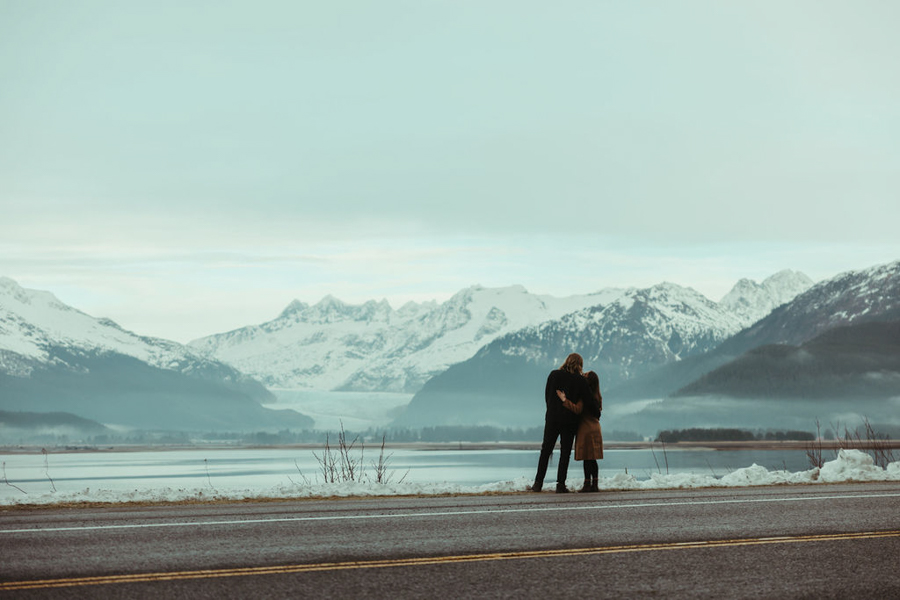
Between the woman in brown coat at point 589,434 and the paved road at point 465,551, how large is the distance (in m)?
3.71

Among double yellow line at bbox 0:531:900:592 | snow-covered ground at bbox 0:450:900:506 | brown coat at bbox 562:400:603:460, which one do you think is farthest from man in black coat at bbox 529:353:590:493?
double yellow line at bbox 0:531:900:592

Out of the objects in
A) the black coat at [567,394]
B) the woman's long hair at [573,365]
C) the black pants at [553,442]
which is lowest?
the black pants at [553,442]

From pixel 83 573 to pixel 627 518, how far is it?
683 centimetres

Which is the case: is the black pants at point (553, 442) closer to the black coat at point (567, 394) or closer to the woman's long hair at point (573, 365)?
the black coat at point (567, 394)

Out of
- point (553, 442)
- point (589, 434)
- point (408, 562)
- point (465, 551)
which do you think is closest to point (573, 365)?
point (589, 434)

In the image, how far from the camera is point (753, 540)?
11.5 meters

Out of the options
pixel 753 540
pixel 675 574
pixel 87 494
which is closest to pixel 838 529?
pixel 753 540

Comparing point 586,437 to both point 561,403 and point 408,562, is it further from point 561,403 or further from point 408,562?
point 408,562

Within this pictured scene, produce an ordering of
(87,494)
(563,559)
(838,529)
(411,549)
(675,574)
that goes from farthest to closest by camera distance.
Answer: (87,494), (838,529), (411,549), (563,559), (675,574)

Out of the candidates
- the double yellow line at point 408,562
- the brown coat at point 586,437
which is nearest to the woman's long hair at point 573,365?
the brown coat at point 586,437

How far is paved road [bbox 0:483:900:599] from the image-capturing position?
8.96m

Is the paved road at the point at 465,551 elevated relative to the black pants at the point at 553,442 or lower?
lower

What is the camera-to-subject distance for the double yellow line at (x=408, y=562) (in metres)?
9.26

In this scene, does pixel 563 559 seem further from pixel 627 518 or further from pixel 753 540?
pixel 627 518
